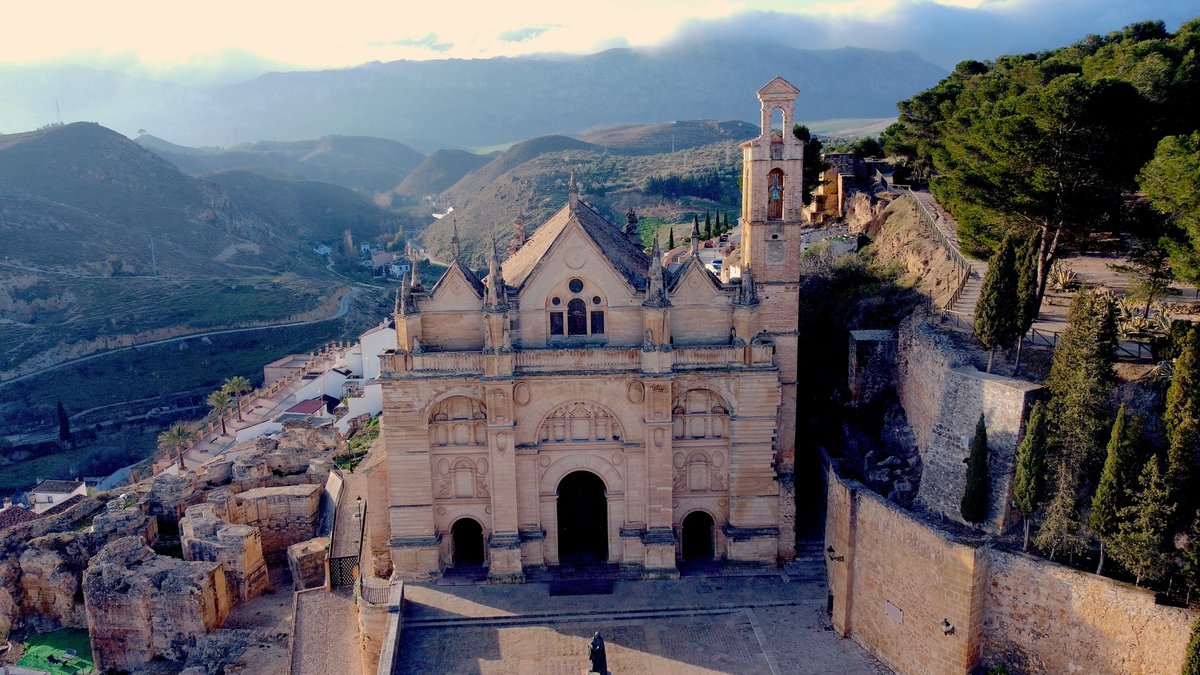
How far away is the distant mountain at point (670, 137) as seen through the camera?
442ft

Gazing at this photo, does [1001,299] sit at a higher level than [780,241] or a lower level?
lower

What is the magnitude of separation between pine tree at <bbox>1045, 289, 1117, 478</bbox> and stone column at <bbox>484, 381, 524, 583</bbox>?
14142 mm

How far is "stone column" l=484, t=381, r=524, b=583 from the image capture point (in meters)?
24.2

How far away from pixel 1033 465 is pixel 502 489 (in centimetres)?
1418

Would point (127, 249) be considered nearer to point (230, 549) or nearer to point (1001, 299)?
point (230, 549)

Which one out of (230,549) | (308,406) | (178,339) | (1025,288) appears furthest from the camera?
(178,339)

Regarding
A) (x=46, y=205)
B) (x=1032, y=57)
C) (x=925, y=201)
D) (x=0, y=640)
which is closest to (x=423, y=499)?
(x=0, y=640)

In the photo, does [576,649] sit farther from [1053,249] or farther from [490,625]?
[1053,249]

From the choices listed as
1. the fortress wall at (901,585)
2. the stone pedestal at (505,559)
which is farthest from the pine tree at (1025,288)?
the stone pedestal at (505,559)

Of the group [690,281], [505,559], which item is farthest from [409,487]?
[690,281]

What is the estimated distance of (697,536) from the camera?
27.1 metres

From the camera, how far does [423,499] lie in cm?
2512

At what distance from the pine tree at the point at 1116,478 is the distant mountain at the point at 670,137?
11742cm

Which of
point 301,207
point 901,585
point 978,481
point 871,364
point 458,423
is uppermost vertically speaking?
point 301,207
